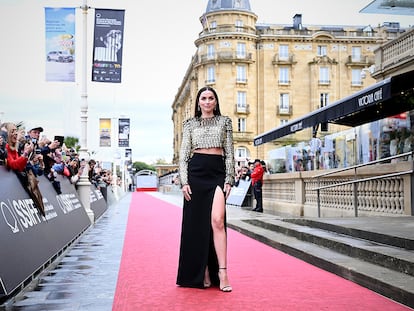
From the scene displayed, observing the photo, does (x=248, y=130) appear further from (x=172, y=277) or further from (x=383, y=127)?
(x=172, y=277)

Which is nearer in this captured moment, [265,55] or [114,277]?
[114,277]

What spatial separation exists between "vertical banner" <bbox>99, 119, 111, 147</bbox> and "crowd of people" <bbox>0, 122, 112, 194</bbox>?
70.7ft

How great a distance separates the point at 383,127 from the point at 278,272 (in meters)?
8.48

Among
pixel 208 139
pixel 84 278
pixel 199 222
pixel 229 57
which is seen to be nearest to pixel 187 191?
pixel 199 222

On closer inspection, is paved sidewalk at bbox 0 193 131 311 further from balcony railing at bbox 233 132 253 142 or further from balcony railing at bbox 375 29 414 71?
balcony railing at bbox 233 132 253 142

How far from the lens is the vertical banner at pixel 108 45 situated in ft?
63.4

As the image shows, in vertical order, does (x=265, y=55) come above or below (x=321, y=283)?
above

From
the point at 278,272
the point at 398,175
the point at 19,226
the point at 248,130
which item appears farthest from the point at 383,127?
the point at 248,130

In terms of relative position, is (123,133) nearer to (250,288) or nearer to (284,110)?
(284,110)

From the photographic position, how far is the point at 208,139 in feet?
22.1

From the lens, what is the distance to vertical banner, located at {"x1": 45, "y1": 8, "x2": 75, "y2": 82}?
17.6 m

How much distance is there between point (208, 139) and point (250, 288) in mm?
1733

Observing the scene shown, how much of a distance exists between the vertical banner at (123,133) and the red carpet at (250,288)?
122ft

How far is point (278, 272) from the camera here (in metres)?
7.88
